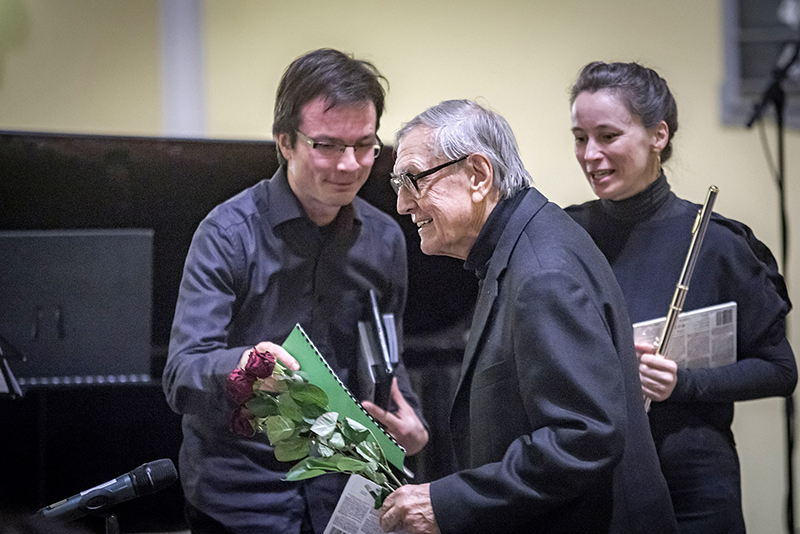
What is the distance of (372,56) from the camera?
2027 millimetres

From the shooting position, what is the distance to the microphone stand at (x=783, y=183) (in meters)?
2.23

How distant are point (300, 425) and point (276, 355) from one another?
0.19 m

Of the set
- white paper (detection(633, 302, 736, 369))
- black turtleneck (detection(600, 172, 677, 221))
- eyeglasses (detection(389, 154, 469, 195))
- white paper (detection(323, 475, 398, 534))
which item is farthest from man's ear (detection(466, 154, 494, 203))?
white paper (detection(323, 475, 398, 534))

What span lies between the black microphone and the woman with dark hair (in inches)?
47.6

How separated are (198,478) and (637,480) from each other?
1029 millimetres

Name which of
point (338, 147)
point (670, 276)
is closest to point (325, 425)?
point (338, 147)

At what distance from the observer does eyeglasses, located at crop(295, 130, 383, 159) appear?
1862 mm

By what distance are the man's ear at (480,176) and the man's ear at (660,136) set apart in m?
0.61

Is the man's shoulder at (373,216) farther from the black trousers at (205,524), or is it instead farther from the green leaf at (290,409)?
the black trousers at (205,524)

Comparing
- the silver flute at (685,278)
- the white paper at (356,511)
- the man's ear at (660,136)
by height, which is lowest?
the white paper at (356,511)

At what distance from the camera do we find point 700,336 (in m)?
1.94

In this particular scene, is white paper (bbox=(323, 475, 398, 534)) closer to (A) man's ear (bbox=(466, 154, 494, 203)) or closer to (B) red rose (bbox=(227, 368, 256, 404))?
(B) red rose (bbox=(227, 368, 256, 404))

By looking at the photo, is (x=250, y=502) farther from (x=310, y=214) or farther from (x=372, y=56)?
(x=372, y=56)

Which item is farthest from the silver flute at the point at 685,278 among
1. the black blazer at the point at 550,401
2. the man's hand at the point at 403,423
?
the man's hand at the point at 403,423
